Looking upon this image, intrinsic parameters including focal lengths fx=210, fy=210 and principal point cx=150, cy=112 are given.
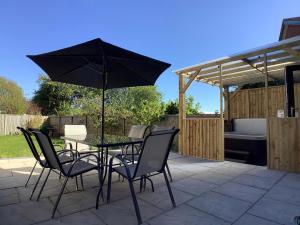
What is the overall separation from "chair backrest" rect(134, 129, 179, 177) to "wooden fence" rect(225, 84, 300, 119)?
6.87 metres

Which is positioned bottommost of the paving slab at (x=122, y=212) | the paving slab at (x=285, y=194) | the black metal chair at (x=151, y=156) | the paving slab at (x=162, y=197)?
the paving slab at (x=285, y=194)

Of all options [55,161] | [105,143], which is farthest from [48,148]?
[105,143]

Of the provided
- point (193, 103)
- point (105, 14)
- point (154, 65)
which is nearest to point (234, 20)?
point (193, 103)

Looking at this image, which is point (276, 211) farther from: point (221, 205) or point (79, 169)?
point (79, 169)

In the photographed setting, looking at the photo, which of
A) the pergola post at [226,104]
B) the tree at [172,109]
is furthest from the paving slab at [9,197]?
the pergola post at [226,104]

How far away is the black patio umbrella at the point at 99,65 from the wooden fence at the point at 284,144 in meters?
2.58

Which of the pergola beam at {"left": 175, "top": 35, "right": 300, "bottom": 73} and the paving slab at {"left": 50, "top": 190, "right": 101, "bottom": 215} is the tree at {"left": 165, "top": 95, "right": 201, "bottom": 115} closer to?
the pergola beam at {"left": 175, "top": 35, "right": 300, "bottom": 73}

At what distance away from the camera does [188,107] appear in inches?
345

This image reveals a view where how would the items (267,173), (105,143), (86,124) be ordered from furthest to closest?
1. (86,124)
2. (267,173)
3. (105,143)

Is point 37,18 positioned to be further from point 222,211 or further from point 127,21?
point 222,211

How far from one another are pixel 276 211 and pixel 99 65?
9.63 feet

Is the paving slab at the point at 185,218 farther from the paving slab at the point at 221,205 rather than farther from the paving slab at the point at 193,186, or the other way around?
the paving slab at the point at 193,186

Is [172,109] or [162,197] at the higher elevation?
[172,109]

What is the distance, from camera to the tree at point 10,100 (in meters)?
15.9
